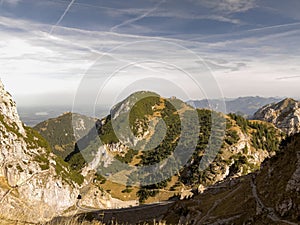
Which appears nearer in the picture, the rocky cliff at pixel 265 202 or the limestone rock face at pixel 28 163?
the rocky cliff at pixel 265 202

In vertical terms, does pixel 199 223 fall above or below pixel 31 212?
below

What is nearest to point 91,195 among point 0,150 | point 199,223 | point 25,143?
point 25,143

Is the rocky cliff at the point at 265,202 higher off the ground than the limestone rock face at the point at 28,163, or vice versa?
the rocky cliff at the point at 265,202

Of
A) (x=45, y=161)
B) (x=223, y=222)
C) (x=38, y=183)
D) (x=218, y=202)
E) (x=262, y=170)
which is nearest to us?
(x=223, y=222)

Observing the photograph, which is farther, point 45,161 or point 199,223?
point 45,161

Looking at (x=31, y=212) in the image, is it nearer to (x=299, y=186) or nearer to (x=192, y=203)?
(x=299, y=186)

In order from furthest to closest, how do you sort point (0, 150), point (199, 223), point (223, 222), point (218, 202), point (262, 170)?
point (0, 150) → point (218, 202) → point (262, 170) → point (199, 223) → point (223, 222)

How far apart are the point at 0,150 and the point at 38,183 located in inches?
1002

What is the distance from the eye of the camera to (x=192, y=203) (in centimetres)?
7025

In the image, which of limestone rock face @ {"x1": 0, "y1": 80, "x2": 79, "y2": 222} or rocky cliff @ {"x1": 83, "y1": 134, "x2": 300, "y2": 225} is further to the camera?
limestone rock face @ {"x1": 0, "y1": 80, "x2": 79, "y2": 222}

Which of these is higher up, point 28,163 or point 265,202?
point 265,202

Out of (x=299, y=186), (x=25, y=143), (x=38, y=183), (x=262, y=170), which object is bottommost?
(x=38, y=183)

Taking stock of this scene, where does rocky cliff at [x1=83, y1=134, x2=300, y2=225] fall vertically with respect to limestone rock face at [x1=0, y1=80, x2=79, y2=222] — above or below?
above

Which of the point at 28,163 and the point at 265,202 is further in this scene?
the point at 28,163
